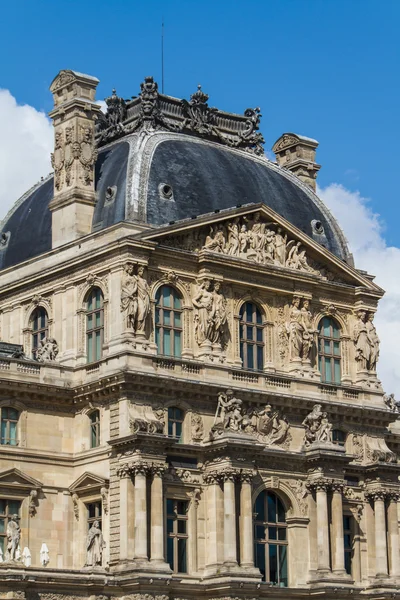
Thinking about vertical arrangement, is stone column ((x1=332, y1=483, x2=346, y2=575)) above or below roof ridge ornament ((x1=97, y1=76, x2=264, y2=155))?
below

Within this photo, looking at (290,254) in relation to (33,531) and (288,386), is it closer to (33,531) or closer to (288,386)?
(288,386)

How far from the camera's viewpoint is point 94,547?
204ft

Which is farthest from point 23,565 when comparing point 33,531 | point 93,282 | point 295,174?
point 295,174

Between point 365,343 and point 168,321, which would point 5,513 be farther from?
point 365,343

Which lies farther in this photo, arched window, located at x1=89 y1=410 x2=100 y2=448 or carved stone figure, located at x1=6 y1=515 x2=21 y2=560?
arched window, located at x1=89 y1=410 x2=100 y2=448

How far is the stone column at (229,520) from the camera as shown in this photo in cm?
6288

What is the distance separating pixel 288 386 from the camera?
68.6 metres

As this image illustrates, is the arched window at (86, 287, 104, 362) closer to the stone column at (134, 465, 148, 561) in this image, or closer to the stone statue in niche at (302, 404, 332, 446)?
the stone column at (134, 465, 148, 561)

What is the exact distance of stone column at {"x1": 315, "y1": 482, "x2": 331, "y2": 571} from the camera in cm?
6606

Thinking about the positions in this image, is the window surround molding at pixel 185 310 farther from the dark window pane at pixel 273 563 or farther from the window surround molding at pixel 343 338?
the dark window pane at pixel 273 563

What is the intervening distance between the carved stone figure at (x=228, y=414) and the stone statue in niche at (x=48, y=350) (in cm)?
751

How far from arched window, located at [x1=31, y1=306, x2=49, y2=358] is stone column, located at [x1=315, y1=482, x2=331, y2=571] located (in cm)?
1375

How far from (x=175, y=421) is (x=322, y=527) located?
786 centimetres

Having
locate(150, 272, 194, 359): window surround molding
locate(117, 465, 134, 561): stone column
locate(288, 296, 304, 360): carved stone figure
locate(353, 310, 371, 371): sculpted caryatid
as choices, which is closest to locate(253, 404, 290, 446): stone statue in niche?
locate(288, 296, 304, 360): carved stone figure
